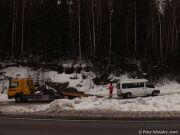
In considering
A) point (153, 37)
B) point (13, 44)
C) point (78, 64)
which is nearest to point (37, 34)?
point (13, 44)

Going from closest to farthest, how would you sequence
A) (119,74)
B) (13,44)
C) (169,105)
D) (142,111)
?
(142,111) < (169,105) < (119,74) < (13,44)

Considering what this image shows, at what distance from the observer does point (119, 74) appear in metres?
54.7

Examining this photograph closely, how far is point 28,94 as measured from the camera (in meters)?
40.4

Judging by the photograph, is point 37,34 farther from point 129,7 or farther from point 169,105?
point 169,105

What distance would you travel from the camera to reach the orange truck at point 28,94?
3897cm

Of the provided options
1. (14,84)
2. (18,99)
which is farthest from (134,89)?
(14,84)

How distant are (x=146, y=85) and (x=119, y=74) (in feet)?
40.2

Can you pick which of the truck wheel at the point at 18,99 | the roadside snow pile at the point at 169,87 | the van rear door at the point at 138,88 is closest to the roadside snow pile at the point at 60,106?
the truck wheel at the point at 18,99

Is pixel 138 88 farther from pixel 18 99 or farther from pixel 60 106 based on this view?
pixel 60 106

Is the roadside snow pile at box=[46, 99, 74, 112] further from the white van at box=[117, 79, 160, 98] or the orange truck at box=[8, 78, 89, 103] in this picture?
the white van at box=[117, 79, 160, 98]

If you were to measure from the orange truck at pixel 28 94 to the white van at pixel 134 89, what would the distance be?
4.34 m

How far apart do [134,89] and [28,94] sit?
1043 cm

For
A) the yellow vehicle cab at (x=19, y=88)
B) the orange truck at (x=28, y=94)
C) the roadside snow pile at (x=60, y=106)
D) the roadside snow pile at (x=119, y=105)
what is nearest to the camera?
the roadside snow pile at (x=119, y=105)

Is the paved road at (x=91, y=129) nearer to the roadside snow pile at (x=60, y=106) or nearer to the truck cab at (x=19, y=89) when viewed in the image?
the roadside snow pile at (x=60, y=106)
